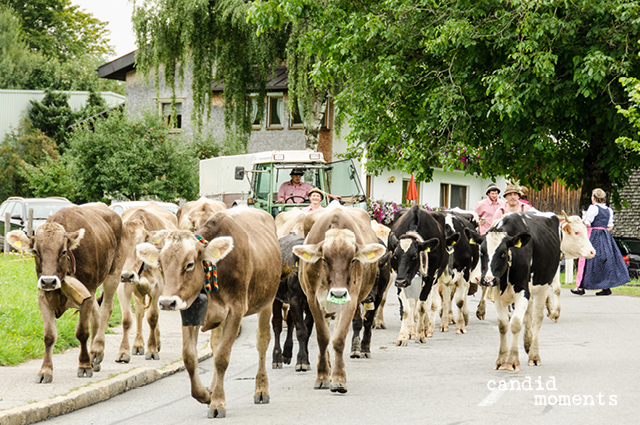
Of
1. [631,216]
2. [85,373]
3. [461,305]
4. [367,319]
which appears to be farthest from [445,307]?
[631,216]

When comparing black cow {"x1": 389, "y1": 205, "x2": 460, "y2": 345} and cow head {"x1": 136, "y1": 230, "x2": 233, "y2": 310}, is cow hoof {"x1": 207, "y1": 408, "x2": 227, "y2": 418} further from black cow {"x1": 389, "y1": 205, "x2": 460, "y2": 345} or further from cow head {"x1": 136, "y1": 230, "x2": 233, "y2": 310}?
black cow {"x1": 389, "y1": 205, "x2": 460, "y2": 345}

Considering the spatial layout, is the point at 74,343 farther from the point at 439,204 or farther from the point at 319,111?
the point at 439,204

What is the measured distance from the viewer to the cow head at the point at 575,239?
1421 centimetres

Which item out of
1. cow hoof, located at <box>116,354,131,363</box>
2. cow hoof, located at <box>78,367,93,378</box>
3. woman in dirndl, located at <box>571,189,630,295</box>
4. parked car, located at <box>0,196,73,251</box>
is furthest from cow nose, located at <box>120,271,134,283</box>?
parked car, located at <box>0,196,73,251</box>

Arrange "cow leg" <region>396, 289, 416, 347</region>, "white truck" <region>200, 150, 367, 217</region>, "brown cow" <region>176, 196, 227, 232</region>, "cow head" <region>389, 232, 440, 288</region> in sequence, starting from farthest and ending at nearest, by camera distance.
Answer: "white truck" <region>200, 150, 367, 217</region>, "cow leg" <region>396, 289, 416, 347</region>, "cow head" <region>389, 232, 440, 288</region>, "brown cow" <region>176, 196, 227, 232</region>

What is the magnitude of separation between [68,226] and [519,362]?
5.27 m

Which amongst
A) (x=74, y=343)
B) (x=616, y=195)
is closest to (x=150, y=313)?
(x=74, y=343)

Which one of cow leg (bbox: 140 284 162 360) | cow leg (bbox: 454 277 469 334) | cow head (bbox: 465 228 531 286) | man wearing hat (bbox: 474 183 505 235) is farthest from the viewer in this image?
man wearing hat (bbox: 474 183 505 235)

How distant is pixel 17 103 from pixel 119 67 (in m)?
9.41

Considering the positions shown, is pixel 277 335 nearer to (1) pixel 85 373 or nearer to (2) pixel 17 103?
(1) pixel 85 373

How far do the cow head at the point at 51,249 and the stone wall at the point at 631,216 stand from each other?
42891mm

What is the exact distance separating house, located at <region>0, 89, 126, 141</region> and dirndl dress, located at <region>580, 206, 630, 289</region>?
3740cm

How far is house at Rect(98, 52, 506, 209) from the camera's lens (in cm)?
3991

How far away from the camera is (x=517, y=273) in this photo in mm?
9570
